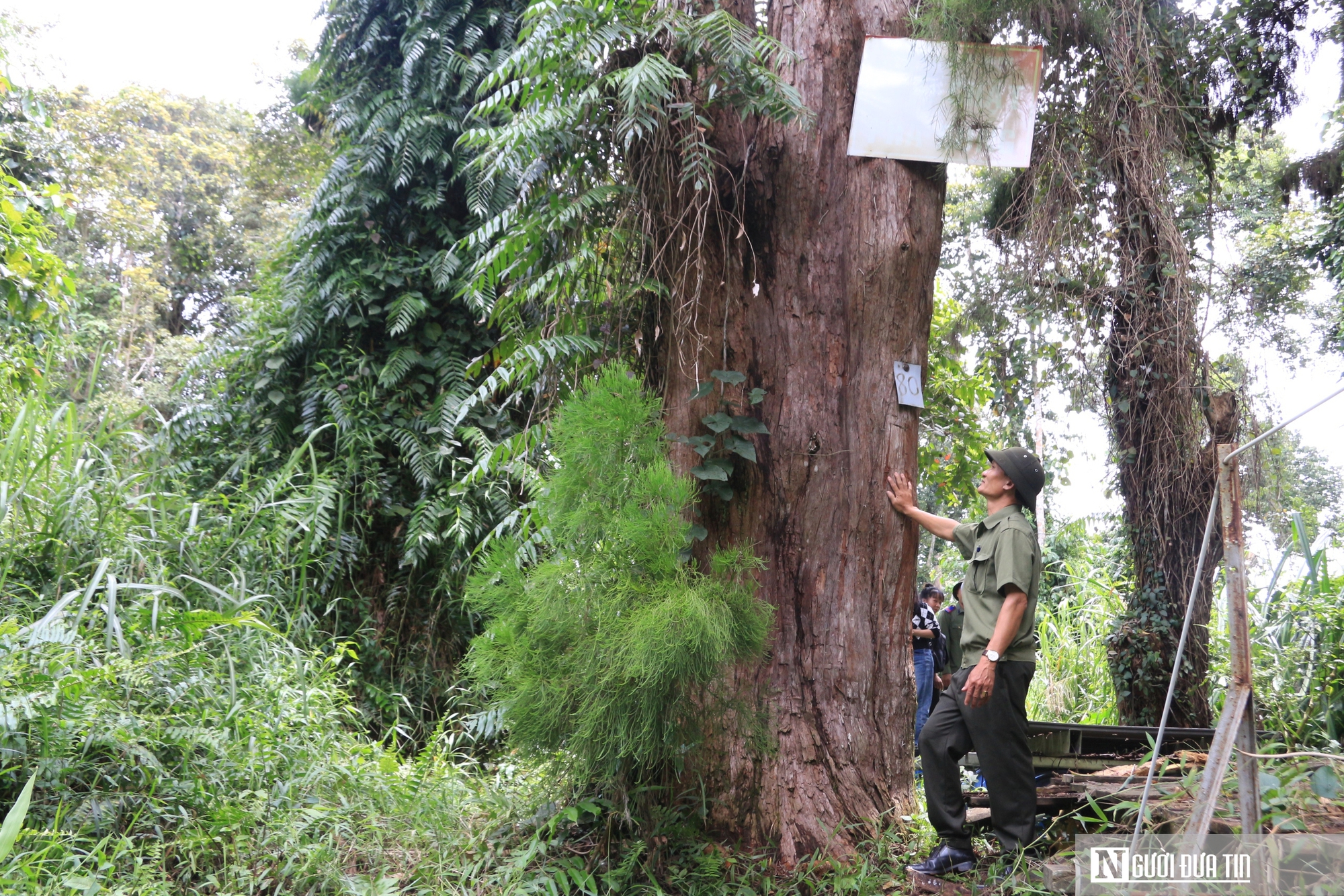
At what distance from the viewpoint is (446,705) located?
23.5ft

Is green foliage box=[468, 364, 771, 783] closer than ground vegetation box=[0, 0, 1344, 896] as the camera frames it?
Yes

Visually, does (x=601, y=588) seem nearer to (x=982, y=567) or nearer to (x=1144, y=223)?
(x=982, y=567)

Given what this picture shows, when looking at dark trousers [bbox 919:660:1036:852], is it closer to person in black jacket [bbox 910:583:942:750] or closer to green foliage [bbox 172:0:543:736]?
person in black jacket [bbox 910:583:942:750]

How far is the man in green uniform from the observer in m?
3.41

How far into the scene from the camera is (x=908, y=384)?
13.0 feet

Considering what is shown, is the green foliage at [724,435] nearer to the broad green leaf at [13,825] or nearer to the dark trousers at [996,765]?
the dark trousers at [996,765]

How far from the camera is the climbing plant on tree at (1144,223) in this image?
4.75m

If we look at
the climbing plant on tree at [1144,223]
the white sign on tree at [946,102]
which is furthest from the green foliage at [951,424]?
the white sign on tree at [946,102]

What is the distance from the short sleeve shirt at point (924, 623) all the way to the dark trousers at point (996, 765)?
326cm

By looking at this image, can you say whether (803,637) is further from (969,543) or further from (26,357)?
(26,357)

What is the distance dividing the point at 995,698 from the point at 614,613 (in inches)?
63.0

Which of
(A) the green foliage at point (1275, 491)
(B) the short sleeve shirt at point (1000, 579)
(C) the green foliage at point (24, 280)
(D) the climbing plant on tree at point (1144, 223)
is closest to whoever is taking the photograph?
(B) the short sleeve shirt at point (1000, 579)

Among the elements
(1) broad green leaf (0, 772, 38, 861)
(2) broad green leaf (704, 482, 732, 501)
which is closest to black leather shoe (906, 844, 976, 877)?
(2) broad green leaf (704, 482, 732, 501)

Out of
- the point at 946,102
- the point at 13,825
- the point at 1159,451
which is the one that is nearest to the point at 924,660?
the point at 1159,451
